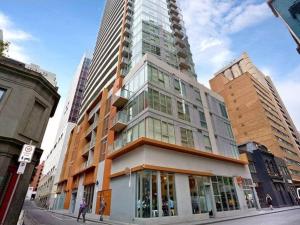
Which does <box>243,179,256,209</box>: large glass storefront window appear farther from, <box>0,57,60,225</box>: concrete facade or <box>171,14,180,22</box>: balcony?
<box>171,14,180,22</box>: balcony

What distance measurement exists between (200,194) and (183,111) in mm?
9011

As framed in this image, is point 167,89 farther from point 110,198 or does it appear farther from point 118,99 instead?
point 110,198

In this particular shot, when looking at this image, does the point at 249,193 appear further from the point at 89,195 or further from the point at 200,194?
the point at 89,195

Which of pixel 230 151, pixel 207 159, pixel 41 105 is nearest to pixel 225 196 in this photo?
pixel 207 159

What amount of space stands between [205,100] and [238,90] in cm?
4252

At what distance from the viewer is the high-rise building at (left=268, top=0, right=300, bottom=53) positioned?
707 cm

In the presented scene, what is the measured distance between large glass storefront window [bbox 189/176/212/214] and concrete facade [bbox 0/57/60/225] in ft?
42.5

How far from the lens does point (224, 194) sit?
19.8 metres

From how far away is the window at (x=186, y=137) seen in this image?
773 inches

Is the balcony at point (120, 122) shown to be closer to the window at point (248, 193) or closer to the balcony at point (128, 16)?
the window at point (248, 193)

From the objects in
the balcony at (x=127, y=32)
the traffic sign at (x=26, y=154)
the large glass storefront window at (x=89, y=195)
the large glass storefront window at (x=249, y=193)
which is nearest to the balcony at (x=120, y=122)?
the large glass storefront window at (x=89, y=195)

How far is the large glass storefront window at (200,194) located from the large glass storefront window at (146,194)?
4.22 metres

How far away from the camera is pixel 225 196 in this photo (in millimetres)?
19781

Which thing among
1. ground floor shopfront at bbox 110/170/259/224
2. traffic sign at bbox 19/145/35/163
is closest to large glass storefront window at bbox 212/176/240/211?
ground floor shopfront at bbox 110/170/259/224
